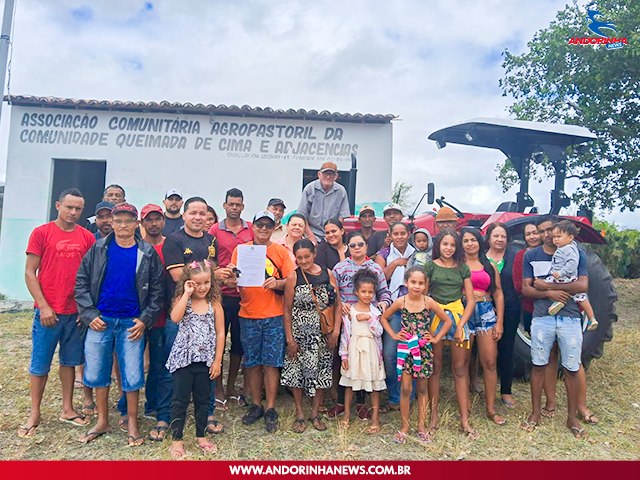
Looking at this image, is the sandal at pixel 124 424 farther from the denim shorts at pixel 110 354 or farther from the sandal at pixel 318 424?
the sandal at pixel 318 424

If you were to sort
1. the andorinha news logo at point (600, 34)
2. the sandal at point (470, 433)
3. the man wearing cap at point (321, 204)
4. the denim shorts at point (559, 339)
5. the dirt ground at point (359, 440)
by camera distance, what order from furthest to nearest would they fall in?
the andorinha news logo at point (600, 34), the man wearing cap at point (321, 204), the denim shorts at point (559, 339), the sandal at point (470, 433), the dirt ground at point (359, 440)

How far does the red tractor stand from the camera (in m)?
3.73

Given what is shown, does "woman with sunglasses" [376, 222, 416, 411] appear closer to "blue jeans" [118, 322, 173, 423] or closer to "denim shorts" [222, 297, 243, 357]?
"denim shorts" [222, 297, 243, 357]

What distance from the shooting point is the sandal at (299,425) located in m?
3.08

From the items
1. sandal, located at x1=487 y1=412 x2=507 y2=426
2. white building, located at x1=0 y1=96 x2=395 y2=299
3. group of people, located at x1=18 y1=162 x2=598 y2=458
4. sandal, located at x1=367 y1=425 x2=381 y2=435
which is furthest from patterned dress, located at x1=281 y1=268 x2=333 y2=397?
white building, located at x1=0 y1=96 x2=395 y2=299

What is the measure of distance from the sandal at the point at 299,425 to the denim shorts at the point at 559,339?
5.75 feet

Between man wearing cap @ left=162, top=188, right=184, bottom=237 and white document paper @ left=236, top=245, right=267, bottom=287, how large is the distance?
101cm

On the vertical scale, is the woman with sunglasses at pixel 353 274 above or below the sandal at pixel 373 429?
above

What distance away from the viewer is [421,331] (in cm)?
304

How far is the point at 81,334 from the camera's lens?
309cm

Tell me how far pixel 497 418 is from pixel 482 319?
0.74 meters

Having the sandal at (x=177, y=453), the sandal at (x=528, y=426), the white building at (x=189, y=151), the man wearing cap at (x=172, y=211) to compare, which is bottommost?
the sandal at (x=177, y=453)

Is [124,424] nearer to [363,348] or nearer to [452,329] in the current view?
[363,348]

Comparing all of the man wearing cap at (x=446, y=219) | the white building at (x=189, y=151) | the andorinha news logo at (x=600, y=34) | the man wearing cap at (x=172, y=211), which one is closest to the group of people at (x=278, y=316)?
the man wearing cap at (x=172, y=211)
